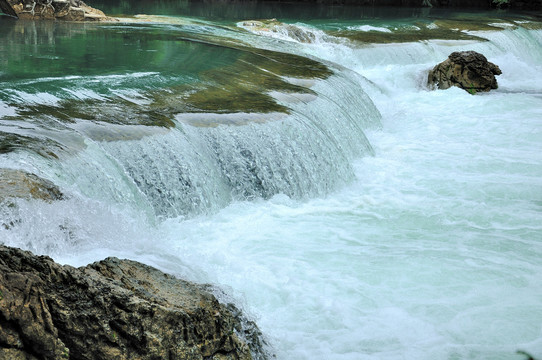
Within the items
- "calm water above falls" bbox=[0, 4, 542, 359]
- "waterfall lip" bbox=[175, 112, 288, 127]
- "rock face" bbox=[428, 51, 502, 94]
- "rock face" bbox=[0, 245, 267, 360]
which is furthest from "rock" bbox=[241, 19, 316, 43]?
"rock face" bbox=[0, 245, 267, 360]

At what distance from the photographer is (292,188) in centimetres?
669

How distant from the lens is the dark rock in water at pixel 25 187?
3.89 m

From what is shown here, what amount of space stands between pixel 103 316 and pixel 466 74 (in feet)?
35.7

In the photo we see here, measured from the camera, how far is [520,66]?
48.2 feet

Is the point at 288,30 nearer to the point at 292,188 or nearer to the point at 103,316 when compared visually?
the point at 292,188

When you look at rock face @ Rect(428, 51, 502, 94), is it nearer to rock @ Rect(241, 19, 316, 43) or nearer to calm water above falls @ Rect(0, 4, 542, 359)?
calm water above falls @ Rect(0, 4, 542, 359)

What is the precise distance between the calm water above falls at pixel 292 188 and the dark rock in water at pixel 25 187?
12 cm

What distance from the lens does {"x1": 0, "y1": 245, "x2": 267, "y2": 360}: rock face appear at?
237cm

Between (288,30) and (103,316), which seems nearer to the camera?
(103,316)

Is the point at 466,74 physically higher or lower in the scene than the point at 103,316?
higher

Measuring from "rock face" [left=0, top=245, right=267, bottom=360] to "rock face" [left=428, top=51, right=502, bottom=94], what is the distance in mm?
10089

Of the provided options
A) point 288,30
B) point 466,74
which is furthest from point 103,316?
point 288,30

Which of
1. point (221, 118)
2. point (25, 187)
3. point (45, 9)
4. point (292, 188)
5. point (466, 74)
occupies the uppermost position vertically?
point (45, 9)

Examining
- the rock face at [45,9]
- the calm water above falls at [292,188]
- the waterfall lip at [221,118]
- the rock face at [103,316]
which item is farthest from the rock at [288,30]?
the rock face at [103,316]
